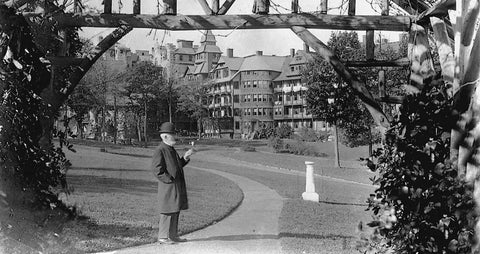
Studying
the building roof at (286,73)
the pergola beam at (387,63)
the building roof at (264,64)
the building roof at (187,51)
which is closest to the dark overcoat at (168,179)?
the pergola beam at (387,63)

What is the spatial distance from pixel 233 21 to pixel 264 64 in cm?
6076

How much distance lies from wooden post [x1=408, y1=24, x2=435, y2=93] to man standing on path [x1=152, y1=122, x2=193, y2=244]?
3627 mm

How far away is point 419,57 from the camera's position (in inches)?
239

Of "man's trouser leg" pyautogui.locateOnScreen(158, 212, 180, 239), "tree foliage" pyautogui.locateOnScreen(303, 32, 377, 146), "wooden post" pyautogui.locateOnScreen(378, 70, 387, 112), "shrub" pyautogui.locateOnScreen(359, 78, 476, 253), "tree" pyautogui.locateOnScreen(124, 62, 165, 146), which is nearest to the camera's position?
"shrub" pyautogui.locateOnScreen(359, 78, 476, 253)

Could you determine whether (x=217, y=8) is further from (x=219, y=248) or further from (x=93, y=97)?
(x=93, y=97)

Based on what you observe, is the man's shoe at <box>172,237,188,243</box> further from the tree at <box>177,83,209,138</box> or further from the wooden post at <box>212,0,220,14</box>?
the tree at <box>177,83,209,138</box>

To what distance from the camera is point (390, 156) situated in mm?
5309

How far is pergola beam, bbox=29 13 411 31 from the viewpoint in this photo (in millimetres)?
6555

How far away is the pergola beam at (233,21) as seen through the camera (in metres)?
6.55

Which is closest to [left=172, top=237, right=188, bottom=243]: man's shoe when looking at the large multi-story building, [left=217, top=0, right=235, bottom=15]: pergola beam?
[left=217, top=0, right=235, bottom=15]: pergola beam

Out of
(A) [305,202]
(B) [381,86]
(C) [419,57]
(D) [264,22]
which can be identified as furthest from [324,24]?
(A) [305,202]

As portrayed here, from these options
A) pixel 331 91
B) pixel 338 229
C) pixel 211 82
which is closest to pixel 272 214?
pixel 338 229

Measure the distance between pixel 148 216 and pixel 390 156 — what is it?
7.32m

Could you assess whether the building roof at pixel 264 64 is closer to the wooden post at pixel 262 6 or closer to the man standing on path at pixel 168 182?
the man standing on path at pixel 168 182
